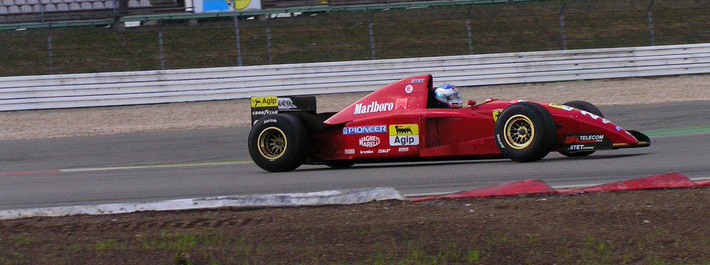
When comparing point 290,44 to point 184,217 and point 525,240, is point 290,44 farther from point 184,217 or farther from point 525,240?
point 525,240

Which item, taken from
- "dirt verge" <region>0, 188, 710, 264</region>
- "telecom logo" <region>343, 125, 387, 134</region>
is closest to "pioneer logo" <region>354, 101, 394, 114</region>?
"telecom logo" <region>343, 125, 387, 134</region>

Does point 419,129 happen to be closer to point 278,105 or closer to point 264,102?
point 278,105

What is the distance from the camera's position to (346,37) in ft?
70.5

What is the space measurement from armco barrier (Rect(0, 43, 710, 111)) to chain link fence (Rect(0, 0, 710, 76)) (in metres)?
1.17

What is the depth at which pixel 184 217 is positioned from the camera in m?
6.72

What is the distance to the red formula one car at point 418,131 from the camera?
8781mm

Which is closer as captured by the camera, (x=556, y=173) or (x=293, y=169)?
(x=556, y=173)

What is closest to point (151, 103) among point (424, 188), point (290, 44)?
point (290, 44)

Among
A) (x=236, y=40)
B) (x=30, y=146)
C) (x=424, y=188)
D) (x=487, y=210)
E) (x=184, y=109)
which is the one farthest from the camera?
(x=236, y=40)

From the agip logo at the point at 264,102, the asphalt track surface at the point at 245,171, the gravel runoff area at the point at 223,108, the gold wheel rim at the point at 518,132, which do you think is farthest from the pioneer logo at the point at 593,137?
the gravel runoff area at the point at 223,108

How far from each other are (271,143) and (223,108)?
8.42 meters

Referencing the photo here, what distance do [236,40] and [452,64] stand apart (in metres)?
4.62

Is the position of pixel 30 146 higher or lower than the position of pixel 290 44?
lower

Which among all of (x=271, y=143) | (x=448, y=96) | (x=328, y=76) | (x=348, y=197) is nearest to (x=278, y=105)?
(x=271, y=143)
